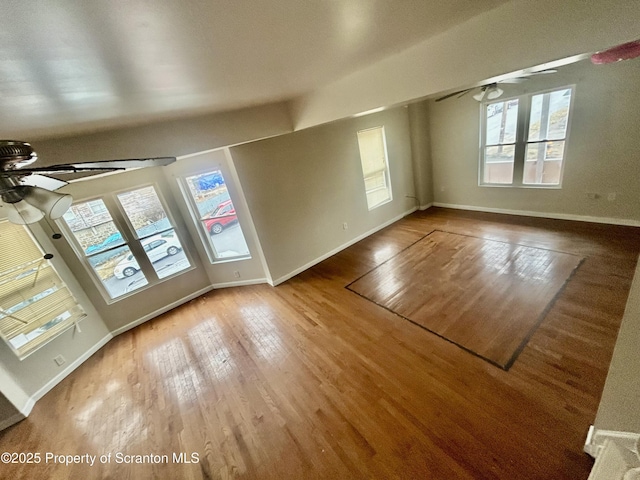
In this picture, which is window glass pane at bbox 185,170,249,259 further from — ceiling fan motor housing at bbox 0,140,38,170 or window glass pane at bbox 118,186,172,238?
ceiling fan motor housing at bbox 0,140,38,170

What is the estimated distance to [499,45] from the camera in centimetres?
120

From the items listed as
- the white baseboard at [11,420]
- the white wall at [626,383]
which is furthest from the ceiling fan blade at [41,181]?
the white baseboard at [11,420]

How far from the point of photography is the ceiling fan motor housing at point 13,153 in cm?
97

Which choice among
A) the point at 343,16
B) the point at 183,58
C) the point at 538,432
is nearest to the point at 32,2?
the point at 183,58

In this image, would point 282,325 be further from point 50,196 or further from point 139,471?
point 50,196

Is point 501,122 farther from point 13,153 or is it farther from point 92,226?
point 92,226

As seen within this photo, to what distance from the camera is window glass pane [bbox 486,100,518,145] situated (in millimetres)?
4430

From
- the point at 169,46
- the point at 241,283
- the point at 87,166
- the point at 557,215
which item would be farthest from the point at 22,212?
the point at 557,215

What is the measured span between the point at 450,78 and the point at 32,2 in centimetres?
172

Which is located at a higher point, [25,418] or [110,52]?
[110,52]

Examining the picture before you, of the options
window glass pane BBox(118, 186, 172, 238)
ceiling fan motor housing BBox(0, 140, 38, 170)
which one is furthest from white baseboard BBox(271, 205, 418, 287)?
ceiling fan motor housing BBox(0, 140, 38, 170)

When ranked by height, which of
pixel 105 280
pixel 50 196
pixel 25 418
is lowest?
pixel 25 418

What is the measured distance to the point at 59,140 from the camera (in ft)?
6.29

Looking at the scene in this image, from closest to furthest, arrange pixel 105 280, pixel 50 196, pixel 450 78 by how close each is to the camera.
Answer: pixel 50 196 → pixel 450 78 → pixel 105 280
